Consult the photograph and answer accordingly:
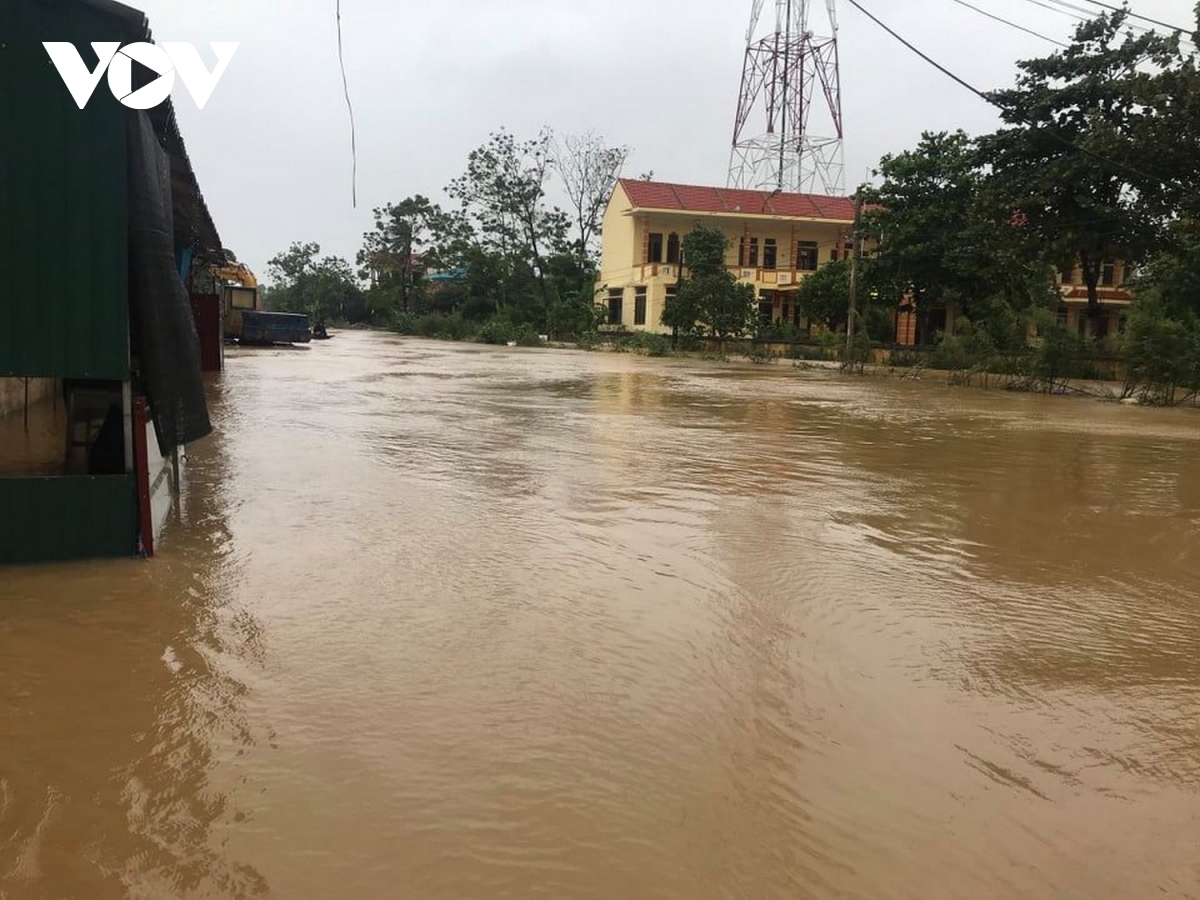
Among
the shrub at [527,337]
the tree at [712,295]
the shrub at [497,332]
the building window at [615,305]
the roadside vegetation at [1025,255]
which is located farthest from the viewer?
the shrub at [497,332]

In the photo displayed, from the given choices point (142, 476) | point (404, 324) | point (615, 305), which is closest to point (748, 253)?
point (615, 305)

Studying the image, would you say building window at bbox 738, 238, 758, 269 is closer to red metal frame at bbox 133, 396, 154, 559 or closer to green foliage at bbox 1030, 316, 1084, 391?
green foliage at bbox 1030, 316, 1084, 391

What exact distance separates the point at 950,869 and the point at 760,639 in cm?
208

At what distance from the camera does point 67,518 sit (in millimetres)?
5809

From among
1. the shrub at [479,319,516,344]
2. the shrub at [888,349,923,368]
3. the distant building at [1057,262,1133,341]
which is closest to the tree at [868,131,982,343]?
the shrub at [888,349,923,368]

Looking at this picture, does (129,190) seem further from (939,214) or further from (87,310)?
(939,214)

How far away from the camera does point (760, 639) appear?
16.5 ft

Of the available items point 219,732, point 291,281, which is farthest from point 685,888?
point 291,281

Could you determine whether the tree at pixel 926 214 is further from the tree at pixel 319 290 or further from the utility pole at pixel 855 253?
the tree at pixel 319 290

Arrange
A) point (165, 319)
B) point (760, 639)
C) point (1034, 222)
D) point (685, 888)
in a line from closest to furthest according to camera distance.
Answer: point (685, 888), point (760, 639), point (165, 319), point (1034, 222)

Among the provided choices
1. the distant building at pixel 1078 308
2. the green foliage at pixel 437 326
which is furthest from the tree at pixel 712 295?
the green foliage at pixel 437 326

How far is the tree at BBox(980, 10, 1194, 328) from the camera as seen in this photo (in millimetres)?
24141

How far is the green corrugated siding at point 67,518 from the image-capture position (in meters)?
5.67

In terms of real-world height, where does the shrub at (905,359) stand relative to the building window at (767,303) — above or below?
below
